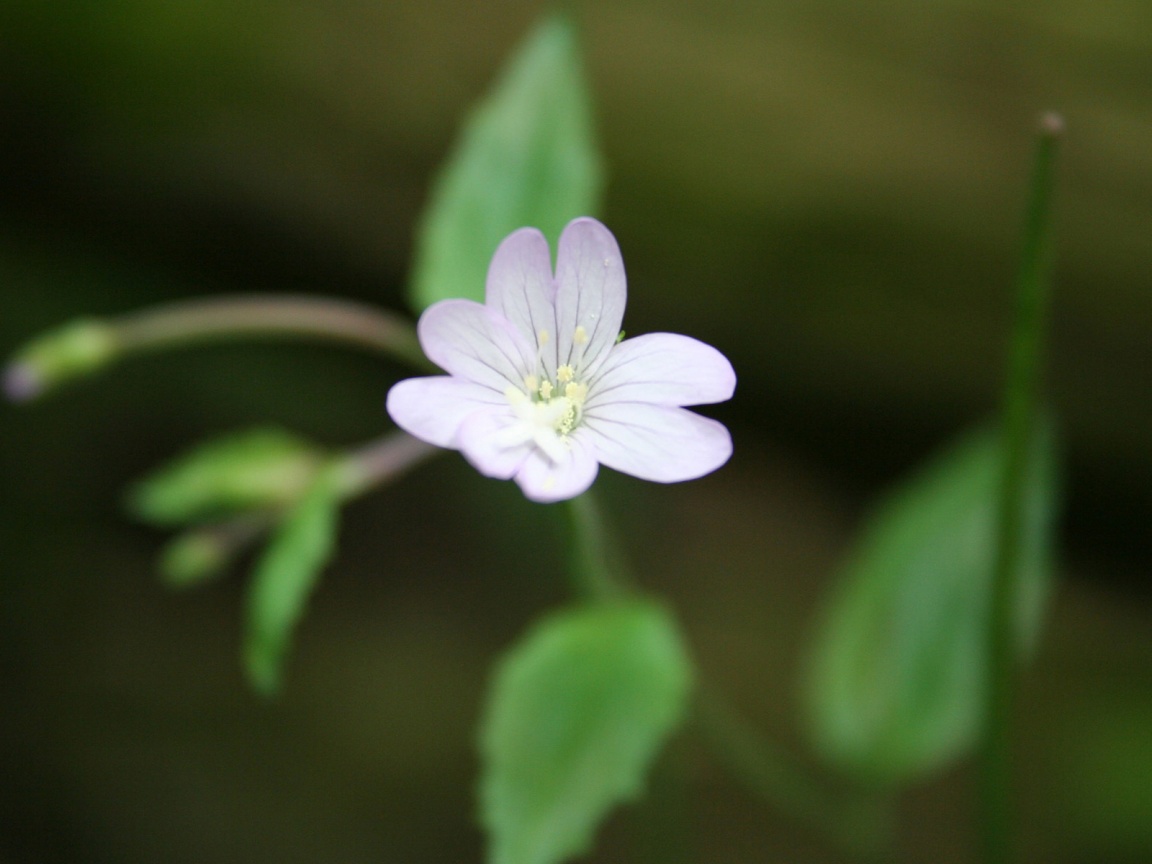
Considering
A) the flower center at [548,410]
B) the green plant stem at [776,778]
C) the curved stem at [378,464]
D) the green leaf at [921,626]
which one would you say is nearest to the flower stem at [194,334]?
the curved stem at [378,464]

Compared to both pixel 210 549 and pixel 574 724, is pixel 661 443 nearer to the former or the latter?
pixel 574 724

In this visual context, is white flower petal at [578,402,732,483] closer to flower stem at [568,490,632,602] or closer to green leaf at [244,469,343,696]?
flower stem at [568,490,632,602]

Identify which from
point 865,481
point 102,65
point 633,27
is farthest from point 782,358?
point 102,65

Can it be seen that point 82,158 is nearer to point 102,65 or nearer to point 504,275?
point 102,65

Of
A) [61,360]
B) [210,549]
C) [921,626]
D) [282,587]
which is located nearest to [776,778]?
[921,626]

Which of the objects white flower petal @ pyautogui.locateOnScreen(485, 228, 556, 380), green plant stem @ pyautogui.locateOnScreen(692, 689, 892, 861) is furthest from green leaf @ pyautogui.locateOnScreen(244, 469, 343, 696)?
green plant stem @ pyautogui.locateOnScreen(692, 689, 892, 861)

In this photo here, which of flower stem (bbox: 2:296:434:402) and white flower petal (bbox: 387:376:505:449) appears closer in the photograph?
white flower petal (bbox: 387:376:505:449)
